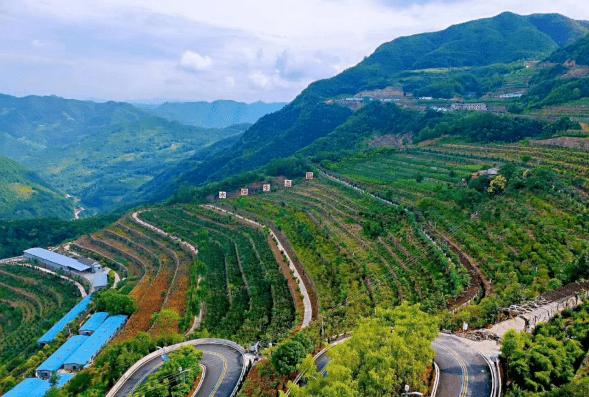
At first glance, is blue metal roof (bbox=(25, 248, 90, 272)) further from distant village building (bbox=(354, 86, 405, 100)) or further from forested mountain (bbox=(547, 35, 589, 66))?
forested mountain (bbox=(547, 35, 589, 66))

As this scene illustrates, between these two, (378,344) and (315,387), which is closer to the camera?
(315,387)

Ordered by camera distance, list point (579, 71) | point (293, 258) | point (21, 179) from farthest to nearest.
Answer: point (21, 179), point (579, 71), point (293, 258)

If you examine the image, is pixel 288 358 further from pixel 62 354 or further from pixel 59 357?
pixel 62 354

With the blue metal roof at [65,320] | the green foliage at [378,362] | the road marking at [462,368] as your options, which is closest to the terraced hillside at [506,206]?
the road marking at [462,368]

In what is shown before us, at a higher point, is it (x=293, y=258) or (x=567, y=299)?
(x=567, y=299)

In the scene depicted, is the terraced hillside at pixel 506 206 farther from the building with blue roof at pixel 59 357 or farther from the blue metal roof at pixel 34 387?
the building with blue roof at pixel 59 357

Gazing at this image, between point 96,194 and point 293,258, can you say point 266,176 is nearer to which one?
point 293,258

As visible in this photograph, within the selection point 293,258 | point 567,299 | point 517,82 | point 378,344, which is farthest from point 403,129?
point 378,344
